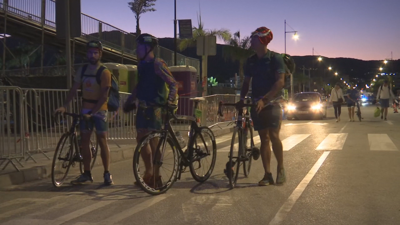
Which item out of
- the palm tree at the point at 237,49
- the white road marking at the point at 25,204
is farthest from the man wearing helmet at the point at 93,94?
the palm tree at the point at 237,49

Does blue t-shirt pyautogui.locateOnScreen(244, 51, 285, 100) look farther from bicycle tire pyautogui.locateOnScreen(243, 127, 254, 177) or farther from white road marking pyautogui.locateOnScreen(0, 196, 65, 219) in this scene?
white road marking pyautogui.locateOnScreen(0, 196, 65, 219)

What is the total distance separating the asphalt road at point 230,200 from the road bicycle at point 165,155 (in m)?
0.18

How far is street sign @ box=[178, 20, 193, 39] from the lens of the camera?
2336 centimetres

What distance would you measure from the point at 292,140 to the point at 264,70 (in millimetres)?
6826

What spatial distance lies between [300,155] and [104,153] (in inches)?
173

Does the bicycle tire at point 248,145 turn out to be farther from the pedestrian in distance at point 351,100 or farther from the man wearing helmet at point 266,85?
the pedestrian in distance at point 351,100

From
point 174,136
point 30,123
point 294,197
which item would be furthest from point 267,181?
point 30,123

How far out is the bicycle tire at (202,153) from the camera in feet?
22.7

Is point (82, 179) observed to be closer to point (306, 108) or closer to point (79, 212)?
point (79, 212)

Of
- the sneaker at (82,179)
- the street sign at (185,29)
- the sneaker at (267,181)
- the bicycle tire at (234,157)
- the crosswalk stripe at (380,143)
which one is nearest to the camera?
the bicycle tire at (234,157)

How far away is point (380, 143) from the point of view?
476 inches

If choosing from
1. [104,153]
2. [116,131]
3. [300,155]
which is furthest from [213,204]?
[116,131]

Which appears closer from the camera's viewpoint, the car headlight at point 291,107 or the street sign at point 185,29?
the street sign at point 185,29

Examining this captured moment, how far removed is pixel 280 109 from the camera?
6773 mm
